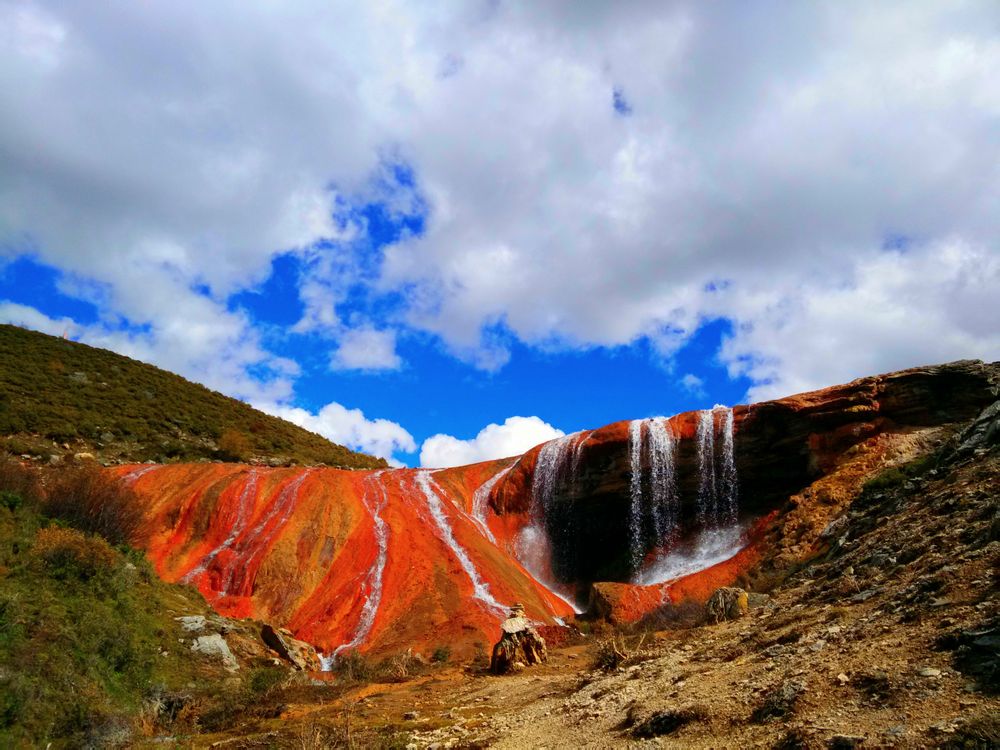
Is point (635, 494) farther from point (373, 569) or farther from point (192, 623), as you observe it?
point (192, 623)

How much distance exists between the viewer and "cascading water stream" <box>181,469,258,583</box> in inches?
1252

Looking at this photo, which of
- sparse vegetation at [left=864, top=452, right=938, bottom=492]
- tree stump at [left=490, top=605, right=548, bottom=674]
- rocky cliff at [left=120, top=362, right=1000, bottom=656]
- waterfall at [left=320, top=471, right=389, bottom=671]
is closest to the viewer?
tree stump at [left=490, top=605, right=548, bottom=674]

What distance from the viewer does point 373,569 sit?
32906mm

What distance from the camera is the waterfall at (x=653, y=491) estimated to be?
39406mm

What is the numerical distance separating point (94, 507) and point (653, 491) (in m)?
30.2

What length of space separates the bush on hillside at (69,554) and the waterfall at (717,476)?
3206cm

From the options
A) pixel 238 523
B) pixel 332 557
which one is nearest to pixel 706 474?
pixel 332 557

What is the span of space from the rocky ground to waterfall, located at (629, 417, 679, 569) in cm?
2316

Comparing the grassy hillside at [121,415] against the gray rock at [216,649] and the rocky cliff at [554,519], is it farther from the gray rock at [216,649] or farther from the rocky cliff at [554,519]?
the gray rock at [216,649]

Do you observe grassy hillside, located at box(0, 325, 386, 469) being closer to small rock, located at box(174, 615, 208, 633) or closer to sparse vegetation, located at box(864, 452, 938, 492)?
small rock, located at box(174, 615, 208, 633)

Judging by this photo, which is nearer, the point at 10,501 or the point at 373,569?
the point at 10,501

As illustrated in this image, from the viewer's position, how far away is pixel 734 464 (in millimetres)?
37719

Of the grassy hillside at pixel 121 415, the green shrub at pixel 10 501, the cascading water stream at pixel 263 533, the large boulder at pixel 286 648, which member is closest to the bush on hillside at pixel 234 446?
the grassy hillside at pixel 121 415

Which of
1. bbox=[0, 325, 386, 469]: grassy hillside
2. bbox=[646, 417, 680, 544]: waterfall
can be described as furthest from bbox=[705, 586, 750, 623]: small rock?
bbox=[0, 325, 386, 469]: grassy hillside
